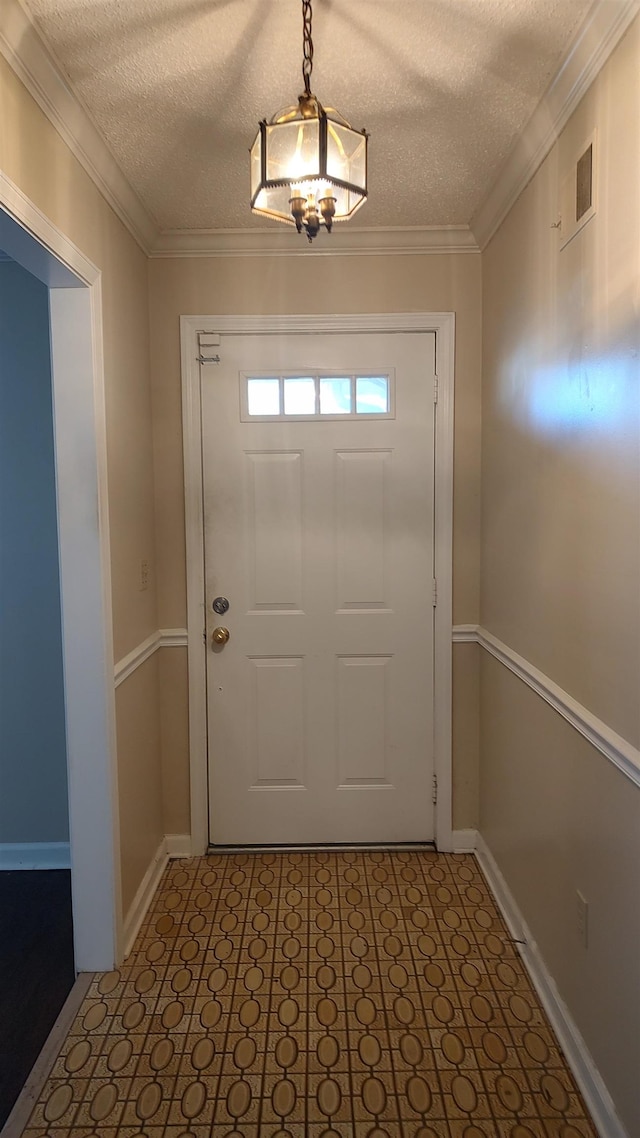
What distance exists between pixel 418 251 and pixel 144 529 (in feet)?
4.80

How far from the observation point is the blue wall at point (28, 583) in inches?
82.5

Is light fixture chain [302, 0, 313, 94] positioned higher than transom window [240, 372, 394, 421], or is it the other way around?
light fixture chain [302, 0, 313, 94]

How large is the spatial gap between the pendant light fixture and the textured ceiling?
170mm

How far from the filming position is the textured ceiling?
1.19m

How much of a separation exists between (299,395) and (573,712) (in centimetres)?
146

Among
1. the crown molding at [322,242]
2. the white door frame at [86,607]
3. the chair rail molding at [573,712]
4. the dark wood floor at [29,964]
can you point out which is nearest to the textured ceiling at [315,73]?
the crown molding at [322,242]

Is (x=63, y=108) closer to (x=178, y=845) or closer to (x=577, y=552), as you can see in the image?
(x=577, y=552)

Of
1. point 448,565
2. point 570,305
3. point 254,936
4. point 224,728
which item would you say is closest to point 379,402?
point 448,565

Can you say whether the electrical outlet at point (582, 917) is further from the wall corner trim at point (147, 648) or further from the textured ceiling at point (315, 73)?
the textured ceiling at point (315, 73)

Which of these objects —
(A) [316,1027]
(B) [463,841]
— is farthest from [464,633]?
(A) [316,1027]

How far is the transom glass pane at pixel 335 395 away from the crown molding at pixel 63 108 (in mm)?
837

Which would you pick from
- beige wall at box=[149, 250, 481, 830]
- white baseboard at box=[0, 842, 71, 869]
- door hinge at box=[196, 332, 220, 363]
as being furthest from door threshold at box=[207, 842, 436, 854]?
door hinge at box=[196, 332, 220, 363]

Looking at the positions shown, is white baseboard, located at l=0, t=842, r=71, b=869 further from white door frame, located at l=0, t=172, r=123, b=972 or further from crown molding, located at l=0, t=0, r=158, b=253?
crown molding, located at l=0, t=0, r=158, b=253

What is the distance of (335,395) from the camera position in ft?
7.06
